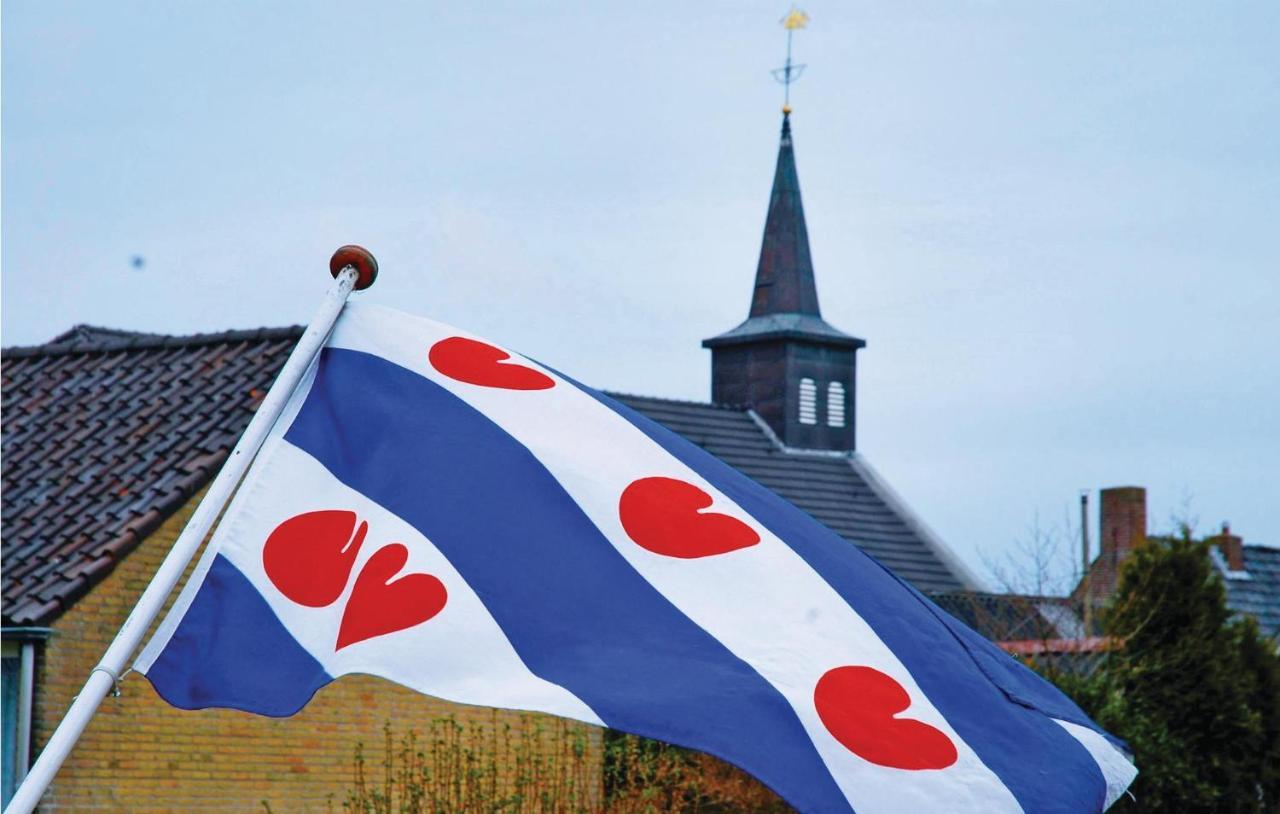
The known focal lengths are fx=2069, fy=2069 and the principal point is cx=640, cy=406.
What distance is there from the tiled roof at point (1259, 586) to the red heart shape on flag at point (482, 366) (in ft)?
102

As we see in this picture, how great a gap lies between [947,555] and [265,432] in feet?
119

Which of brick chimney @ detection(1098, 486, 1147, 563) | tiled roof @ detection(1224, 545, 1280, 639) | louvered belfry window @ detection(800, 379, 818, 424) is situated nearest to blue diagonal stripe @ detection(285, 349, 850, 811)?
tiled roof @ detection(1224, 545, 1280, 639)

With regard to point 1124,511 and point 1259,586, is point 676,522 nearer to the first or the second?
point 1259,586

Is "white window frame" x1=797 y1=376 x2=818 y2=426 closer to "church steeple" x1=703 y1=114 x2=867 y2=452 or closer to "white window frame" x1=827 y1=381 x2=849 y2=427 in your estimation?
"church steeple" x1=703 y1=114 x2=867 y2=452

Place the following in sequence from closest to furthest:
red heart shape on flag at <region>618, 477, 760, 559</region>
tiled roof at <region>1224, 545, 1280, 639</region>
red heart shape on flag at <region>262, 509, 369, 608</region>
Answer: red heart shape on flag at <region>262, 509, 369, 608</region>, red heart shape on flag at <region>618, 477, 760, 559</region>, tiled roof at <region>1224, 545, 1280, 639</region>

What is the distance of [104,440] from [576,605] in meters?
15.4

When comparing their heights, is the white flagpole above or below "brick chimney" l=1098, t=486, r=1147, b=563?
below

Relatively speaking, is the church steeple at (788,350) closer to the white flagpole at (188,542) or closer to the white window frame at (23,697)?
the white window frame at (23,697)

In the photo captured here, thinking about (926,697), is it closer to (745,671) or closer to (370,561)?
(745,671)

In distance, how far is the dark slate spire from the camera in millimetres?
45469

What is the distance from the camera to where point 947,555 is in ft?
133

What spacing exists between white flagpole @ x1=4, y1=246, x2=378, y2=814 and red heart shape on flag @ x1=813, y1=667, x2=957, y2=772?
1398 millimetres

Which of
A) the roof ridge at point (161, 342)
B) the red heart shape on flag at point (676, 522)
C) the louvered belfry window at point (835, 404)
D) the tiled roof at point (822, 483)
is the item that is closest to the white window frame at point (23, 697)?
the roof ridge at point (161, 342)

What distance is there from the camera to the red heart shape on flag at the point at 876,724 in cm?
449
